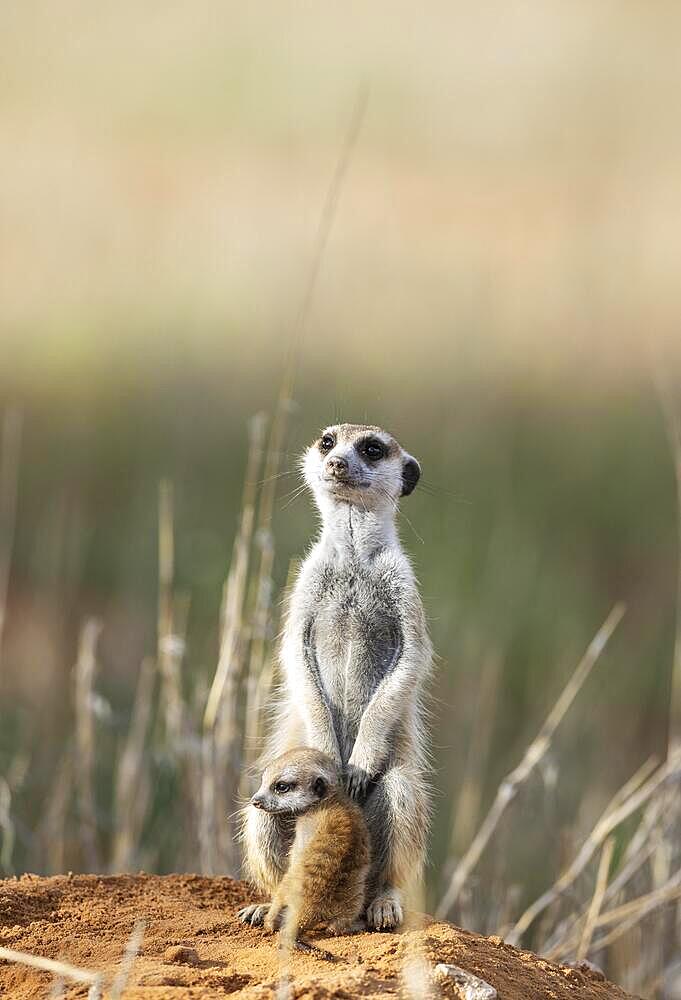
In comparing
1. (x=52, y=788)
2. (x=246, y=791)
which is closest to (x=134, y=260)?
(x=52, y=788)

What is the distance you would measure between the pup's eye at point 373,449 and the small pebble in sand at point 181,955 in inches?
52.0

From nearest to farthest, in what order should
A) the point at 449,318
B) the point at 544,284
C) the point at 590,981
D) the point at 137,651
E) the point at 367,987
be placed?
the point at 367,987
the point at 590,981
the point at 137,651
the point at 449,318
the point at 544,284

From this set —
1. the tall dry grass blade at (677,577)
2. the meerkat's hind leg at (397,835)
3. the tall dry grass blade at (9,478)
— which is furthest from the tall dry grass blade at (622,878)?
the tall dry grass blade at (9,478)

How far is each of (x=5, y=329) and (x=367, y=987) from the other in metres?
7.87

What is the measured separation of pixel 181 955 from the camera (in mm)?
2848

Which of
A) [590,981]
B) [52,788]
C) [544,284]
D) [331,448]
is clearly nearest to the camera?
[590,981]

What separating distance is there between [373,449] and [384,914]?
45.1 inches

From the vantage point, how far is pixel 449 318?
9773 mm

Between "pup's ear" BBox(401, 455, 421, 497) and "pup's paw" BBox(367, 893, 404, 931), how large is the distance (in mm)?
1071

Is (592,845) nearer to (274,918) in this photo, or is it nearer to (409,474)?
(409,474)

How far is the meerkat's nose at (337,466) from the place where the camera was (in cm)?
357

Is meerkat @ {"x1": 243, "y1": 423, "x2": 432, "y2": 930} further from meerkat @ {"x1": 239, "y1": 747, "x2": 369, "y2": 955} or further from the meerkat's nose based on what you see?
meerkat @ {"x1": 239, "y1": 747, "x2": 369, "y2": 955}

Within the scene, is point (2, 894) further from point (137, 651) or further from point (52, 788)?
point (137, 651)

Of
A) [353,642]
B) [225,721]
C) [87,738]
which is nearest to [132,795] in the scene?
[87,738]
